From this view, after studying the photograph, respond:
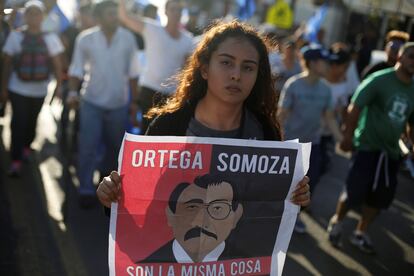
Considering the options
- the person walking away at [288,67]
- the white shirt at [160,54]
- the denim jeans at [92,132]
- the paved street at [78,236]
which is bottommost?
the paved street at [78,236]

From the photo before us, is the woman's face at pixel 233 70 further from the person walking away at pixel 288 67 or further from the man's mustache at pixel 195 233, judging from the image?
the person walking away at pixel 288 67

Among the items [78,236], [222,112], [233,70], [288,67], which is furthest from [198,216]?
[288,67]

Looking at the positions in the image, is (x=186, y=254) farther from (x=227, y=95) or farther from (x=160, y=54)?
(x=160, y=54)

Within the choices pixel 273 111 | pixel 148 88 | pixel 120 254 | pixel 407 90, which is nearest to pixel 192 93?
pixel 273 111

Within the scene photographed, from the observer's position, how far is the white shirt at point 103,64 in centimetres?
541

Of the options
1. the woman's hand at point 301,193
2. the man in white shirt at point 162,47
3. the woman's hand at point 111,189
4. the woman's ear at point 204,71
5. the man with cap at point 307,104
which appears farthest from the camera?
the man in white shirt at point 162,47

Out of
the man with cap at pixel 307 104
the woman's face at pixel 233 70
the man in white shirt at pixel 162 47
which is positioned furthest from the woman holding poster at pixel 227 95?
the man in white shirt at pixel 162 47

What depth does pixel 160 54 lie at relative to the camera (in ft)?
19.6

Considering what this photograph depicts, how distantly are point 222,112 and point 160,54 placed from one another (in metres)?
3.62

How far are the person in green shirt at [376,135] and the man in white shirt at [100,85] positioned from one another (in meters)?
2.08

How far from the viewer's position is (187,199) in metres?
2.22

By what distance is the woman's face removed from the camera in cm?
237

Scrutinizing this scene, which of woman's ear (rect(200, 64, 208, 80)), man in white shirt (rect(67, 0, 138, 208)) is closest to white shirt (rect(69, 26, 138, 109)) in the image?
man in white shirt (rect(67, 0, 138, 208))

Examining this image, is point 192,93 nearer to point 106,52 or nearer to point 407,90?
point 407,90
